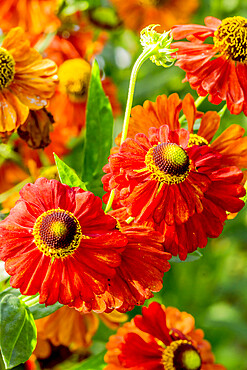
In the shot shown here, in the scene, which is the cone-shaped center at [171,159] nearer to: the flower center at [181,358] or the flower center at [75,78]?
the flower center at [181,358]

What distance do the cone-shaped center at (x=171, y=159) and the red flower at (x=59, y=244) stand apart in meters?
0.08

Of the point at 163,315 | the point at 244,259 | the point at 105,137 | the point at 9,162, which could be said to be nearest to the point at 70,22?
the point at 9,162

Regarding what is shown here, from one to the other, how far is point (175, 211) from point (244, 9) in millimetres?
1031

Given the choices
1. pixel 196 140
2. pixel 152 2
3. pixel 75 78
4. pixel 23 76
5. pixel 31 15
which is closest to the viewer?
pixel 196 140

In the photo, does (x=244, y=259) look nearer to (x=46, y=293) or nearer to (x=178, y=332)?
(x=178, y=332)

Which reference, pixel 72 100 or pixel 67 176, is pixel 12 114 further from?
pixel 72 100

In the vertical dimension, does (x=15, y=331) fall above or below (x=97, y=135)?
below

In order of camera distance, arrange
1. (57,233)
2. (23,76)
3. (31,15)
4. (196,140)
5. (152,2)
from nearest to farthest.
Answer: (57,233), (196,140), (23,76), (31,15), (152,2)

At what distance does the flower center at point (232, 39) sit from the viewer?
2.43ft

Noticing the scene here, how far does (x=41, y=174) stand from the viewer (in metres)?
0.92

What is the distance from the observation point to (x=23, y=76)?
80cm

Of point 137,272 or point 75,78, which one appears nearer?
point 137,272

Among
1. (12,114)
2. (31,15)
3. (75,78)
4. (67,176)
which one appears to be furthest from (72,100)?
(67,176)

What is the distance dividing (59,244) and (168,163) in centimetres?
15
